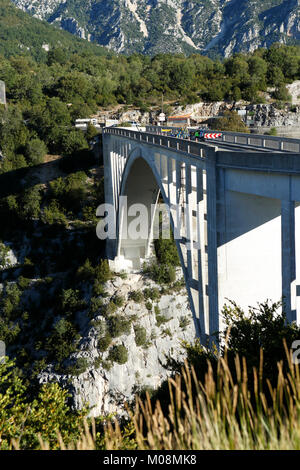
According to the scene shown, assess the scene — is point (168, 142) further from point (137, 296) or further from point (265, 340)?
point (137, 296)

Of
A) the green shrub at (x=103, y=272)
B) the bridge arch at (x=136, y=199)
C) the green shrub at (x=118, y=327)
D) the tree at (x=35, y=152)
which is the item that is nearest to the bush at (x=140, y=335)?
the green shrub at (x=118, y=327)

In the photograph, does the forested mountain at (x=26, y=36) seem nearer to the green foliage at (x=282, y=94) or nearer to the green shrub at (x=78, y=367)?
the green foliage at (x=282, y=94)

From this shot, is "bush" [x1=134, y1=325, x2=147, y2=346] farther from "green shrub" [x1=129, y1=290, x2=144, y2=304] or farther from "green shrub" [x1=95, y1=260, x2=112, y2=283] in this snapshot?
"green shrub" [x1=95, y1=260, x2=112, y2=283]

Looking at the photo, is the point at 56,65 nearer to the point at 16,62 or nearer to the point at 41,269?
the point at 16,62

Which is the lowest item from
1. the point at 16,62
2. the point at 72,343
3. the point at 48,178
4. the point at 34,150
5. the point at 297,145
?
the point at 72,343

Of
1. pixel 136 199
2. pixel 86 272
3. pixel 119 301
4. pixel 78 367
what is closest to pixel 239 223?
pixel 136 199

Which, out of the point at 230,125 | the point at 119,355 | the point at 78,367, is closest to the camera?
the point at 78,367
